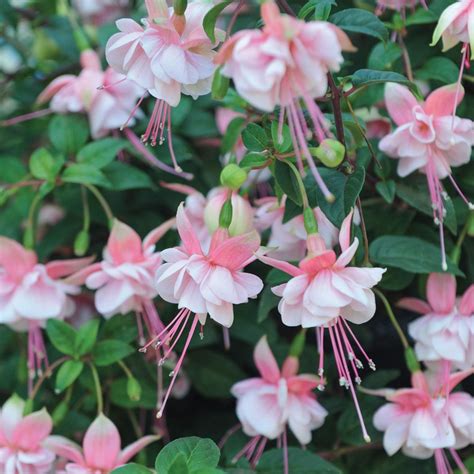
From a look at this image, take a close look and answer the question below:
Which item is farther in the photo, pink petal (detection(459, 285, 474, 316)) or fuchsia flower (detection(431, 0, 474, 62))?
pink petal (detection(459, 285, 474, 316))

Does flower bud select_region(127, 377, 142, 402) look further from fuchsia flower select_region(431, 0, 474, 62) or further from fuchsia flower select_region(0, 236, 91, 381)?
fuchsia flower select_region(431, 0, 474, 62)

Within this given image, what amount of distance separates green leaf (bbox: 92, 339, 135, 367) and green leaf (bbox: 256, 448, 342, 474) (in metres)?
0.22

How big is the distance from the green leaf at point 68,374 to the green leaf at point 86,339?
0.05 feet

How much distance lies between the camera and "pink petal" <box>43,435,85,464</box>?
88cm

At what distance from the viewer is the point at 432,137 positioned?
2.79ft

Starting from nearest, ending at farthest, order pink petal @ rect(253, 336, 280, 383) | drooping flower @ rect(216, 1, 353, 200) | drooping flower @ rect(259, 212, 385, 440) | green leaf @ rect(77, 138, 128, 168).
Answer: drooping flower @ rect(216, 1, 353, 200)
drooping flower @ rect(259, 212, 385, 440)
pink petal @ rect(253, 336, 280, 383)
green leaf @ rect(77, 138, 128, 168)

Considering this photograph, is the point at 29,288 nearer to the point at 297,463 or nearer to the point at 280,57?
the point at 297,463

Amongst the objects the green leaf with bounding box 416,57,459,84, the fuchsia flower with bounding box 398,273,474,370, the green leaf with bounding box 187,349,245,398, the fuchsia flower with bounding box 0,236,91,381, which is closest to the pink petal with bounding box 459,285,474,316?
the fuchsia flower with bounding box 398,273,474,370

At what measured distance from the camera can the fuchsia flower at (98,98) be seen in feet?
3.57

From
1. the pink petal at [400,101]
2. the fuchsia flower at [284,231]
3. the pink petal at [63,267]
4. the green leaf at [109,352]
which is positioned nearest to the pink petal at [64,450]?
the green leaf at [109,352]

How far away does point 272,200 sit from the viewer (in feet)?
3.03

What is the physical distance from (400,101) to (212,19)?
289 mm

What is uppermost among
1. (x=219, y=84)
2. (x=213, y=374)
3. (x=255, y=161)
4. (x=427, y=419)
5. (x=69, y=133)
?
(x=219, y=84)

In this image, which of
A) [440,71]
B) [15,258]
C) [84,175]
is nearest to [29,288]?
[15,258]
